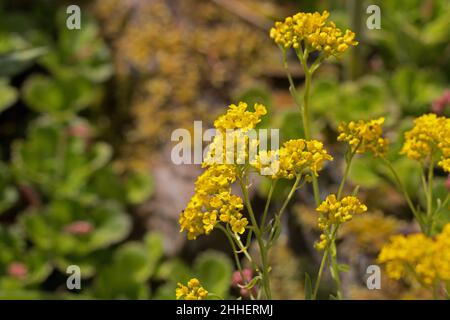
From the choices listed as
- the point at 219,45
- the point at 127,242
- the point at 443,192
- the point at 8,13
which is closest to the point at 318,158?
the point at 443,192

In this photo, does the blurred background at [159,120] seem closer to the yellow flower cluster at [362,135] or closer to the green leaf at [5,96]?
the green leaf at [5,96]

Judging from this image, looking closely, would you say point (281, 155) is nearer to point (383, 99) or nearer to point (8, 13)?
point (383, 99)

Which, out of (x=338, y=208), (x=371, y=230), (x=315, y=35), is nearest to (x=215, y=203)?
(x=338, y=208)

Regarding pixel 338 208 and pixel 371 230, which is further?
pixel 371 230

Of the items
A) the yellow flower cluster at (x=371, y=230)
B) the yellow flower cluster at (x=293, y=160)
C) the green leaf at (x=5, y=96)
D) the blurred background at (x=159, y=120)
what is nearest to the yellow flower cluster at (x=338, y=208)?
the yellow flower cluster at (x=293, y=160)

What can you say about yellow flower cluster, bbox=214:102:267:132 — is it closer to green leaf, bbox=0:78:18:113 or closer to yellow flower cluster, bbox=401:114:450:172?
yellow flower cluster, bbox=401:114:450:172

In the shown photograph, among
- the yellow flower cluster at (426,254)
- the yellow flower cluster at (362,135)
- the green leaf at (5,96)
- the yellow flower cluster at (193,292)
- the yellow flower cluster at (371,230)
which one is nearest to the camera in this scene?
the yellow flower cluster at (426,254)

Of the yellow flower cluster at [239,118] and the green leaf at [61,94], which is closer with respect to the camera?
the yellow flower cluster at [239,118]

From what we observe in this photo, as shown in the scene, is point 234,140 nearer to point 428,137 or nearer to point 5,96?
point 428,137
